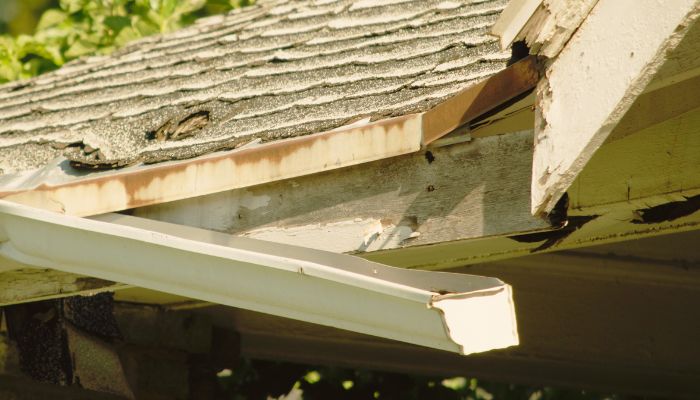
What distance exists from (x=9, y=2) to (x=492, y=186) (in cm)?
688

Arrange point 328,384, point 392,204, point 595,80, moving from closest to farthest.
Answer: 1. point 595,80
2. point 392,204
3. point 328,384

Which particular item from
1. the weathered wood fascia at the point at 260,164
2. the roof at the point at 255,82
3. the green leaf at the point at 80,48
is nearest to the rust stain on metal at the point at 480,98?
the weathered wood fascia at the point at 260,164

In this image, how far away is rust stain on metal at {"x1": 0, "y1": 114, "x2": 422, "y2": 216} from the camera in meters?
2.11

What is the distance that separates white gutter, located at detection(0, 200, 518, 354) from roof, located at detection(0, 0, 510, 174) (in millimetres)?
279

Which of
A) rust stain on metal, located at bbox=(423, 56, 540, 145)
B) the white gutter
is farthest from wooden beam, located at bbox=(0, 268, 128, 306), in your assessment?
rust stain on metal, located at bbox=(423, 56, 540, 145)

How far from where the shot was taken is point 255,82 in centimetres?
293

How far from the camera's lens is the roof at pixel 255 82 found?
7.90 feet

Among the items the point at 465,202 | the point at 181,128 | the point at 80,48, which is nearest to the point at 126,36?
the point at 80,48

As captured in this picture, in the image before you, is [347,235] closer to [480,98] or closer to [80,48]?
[480,98]

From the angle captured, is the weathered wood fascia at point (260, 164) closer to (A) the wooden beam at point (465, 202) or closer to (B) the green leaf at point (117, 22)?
(A) the wooden beam at point (465, 202)

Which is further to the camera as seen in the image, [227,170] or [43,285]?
[43,285]

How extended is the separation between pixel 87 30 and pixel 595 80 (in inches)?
143

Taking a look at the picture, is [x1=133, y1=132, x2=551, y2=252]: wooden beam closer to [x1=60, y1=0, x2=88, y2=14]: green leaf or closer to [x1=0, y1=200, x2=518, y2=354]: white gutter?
[x1=0, y1=200, x2=518, y2=354]: white gutter

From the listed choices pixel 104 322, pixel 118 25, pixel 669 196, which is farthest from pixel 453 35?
pixel 118 25
